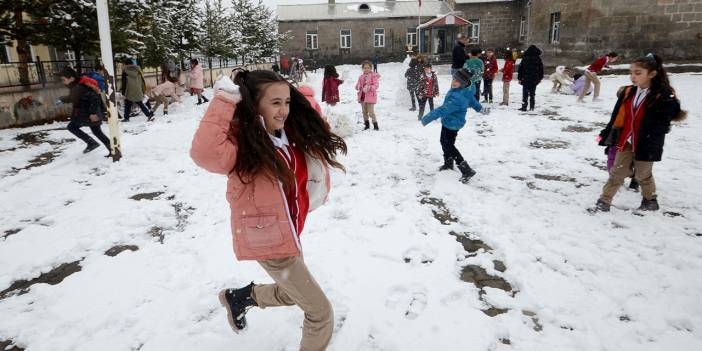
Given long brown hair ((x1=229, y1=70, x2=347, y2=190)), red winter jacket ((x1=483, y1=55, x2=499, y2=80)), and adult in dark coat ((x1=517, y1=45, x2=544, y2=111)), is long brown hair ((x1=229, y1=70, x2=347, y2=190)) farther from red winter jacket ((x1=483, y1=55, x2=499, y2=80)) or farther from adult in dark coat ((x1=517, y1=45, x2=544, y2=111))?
red winter jacket ((x1=483, y1=55, x2=499, y2=80))

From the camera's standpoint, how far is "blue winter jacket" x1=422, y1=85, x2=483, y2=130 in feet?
20.5

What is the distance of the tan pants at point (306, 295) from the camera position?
220cm

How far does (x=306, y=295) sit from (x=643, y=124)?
A: 4366 millimetres

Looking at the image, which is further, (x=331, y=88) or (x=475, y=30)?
(x=475, y=30)

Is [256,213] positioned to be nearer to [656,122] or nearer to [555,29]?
[656,122]

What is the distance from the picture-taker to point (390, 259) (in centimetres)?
397

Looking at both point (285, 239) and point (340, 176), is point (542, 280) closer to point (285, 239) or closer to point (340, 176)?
point (285, 239)

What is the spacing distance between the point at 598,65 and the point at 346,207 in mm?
11289

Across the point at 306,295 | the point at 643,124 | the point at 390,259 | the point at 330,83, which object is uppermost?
the point at 330,83

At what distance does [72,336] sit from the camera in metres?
2.96

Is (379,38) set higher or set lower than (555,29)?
higher

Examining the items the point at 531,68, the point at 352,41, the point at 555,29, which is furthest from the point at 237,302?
the point at 352,41

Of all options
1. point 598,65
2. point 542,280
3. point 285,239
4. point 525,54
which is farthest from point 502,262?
point 598,65

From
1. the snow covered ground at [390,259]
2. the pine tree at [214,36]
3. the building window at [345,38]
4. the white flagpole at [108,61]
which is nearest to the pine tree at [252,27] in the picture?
the pine tree at [214,36]
